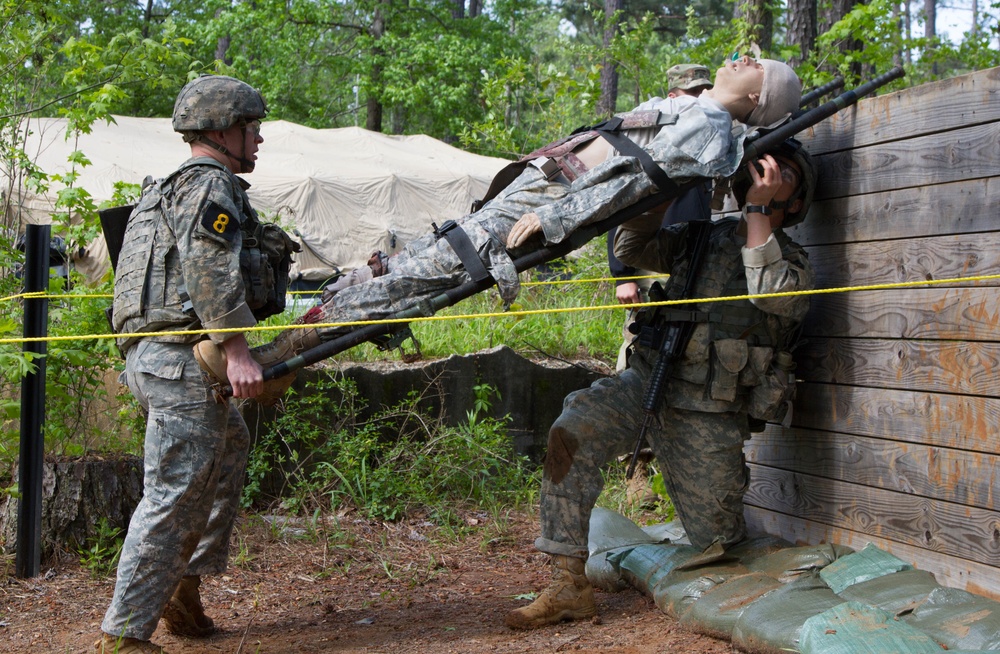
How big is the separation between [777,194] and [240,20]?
18582mm

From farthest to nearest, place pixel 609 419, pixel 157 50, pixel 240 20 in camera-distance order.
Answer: pixel 240 20
pixel 157 50
pixel 609 419

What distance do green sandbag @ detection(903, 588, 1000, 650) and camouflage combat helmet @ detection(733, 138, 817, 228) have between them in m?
1.66

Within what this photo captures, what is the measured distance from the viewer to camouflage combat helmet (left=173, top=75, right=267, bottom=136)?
377cm

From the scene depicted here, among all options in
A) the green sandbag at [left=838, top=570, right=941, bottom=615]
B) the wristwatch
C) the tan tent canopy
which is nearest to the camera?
the green sandbag at [left=838, top=570, right=941, bottom=615]

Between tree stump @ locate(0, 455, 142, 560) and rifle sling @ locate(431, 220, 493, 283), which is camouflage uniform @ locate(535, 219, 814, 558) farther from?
tree stump @ locate(0, 455, 142, 560)

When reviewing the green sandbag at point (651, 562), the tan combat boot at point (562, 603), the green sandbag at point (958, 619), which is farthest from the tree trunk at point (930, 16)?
the green sandbag at point (958, 619)

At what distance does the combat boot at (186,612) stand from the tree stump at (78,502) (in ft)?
4.12

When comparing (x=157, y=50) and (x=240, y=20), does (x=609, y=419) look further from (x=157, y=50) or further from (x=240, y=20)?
(x=240, y=20)

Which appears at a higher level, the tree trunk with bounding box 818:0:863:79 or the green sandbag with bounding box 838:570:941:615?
the tree trunk with bounding box 818:0:863:79

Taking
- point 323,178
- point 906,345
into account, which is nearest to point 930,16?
point 323,178

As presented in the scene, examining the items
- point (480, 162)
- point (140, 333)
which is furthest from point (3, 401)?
point (480, 162)

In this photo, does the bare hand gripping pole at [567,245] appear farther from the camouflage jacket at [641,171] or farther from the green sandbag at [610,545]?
the green sandbag at [610,545]

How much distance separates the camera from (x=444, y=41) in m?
20.8

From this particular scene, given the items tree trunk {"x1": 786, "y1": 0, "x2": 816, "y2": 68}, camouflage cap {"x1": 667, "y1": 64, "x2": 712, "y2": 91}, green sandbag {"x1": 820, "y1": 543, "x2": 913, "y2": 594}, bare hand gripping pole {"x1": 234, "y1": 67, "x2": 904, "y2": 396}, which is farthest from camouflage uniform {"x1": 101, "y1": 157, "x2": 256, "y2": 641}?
tree trunk {"x1": 786, "y1": 0, "x2": 816, "y2": 68}
